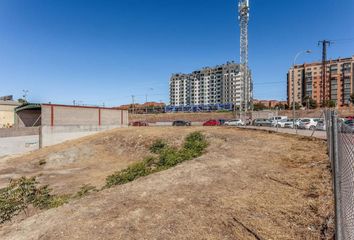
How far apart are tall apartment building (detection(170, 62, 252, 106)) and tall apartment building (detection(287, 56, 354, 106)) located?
30932mm

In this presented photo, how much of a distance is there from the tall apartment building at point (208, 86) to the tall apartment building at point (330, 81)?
101 feet

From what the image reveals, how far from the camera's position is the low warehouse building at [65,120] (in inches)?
1390

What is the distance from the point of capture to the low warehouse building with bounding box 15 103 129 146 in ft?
116

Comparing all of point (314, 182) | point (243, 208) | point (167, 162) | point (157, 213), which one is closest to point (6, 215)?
point (157, 213)

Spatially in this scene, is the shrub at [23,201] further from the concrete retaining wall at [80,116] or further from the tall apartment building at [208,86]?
the tall apartment building at [208,86]

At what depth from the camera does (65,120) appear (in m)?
37.8

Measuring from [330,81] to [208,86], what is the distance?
68.0m

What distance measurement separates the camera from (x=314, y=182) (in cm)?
810

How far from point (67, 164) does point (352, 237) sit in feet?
90.6

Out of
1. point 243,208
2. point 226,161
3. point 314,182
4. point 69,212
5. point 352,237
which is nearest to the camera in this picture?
point 352,237

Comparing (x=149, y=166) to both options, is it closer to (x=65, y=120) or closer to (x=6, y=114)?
(x=65, y=120)

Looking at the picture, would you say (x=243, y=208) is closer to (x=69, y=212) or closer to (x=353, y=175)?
(x=353, y=175)

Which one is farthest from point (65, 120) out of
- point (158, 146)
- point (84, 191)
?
point (84, 191)

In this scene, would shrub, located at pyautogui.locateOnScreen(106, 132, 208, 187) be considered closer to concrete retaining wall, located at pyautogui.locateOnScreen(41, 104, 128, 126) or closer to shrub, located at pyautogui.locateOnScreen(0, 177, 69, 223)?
shrub, located at pyautogui.locateOnScreen(0, 177, 69, 223)
